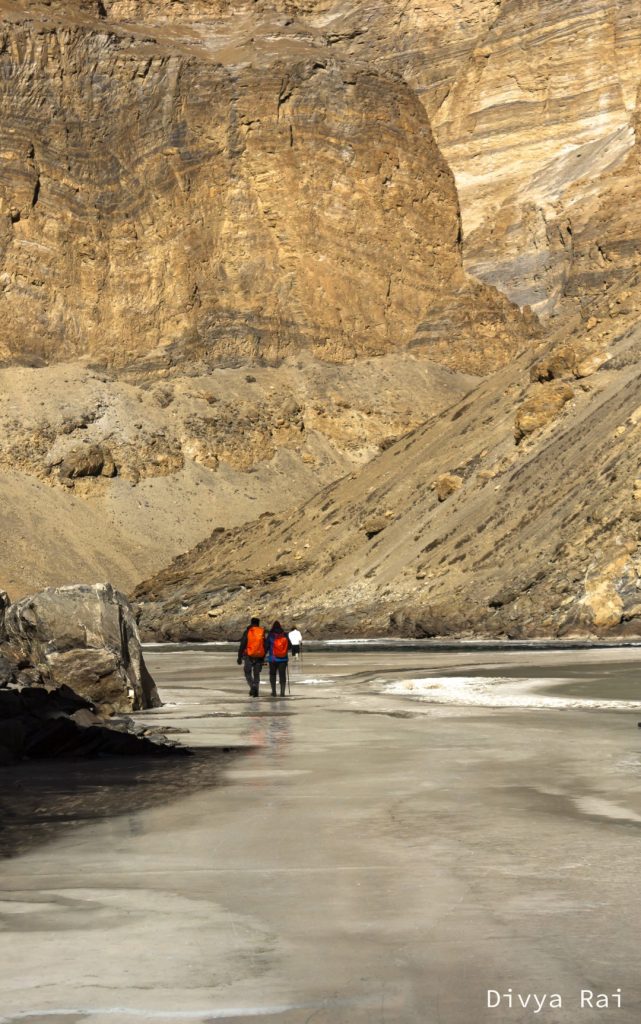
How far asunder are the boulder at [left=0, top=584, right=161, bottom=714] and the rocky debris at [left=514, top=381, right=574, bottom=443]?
3413 cm

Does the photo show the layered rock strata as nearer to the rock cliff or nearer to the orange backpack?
the orange backpack

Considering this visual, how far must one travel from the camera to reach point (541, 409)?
5331cm

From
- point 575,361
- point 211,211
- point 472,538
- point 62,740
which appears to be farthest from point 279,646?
point 211,211

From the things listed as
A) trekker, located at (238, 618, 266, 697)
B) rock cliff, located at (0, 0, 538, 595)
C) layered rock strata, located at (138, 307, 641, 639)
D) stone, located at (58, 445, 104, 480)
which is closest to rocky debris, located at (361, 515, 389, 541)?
layered rock strata, located at (138, 307, 641, 639)

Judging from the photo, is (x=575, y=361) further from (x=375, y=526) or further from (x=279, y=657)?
(x=279, y=657)

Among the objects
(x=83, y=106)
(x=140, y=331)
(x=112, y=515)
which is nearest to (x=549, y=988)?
(x=112, y=515)

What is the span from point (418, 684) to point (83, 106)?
254ft

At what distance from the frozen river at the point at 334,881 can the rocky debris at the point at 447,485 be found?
38519 mm

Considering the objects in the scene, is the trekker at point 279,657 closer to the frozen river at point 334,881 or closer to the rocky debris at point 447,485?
the frozen river at point 334,881

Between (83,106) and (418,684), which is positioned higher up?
(83,106)

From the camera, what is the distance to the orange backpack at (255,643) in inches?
854

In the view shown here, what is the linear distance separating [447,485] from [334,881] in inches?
1833

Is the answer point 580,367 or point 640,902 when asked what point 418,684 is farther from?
point 580,367

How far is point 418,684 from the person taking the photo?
74.6 ft
